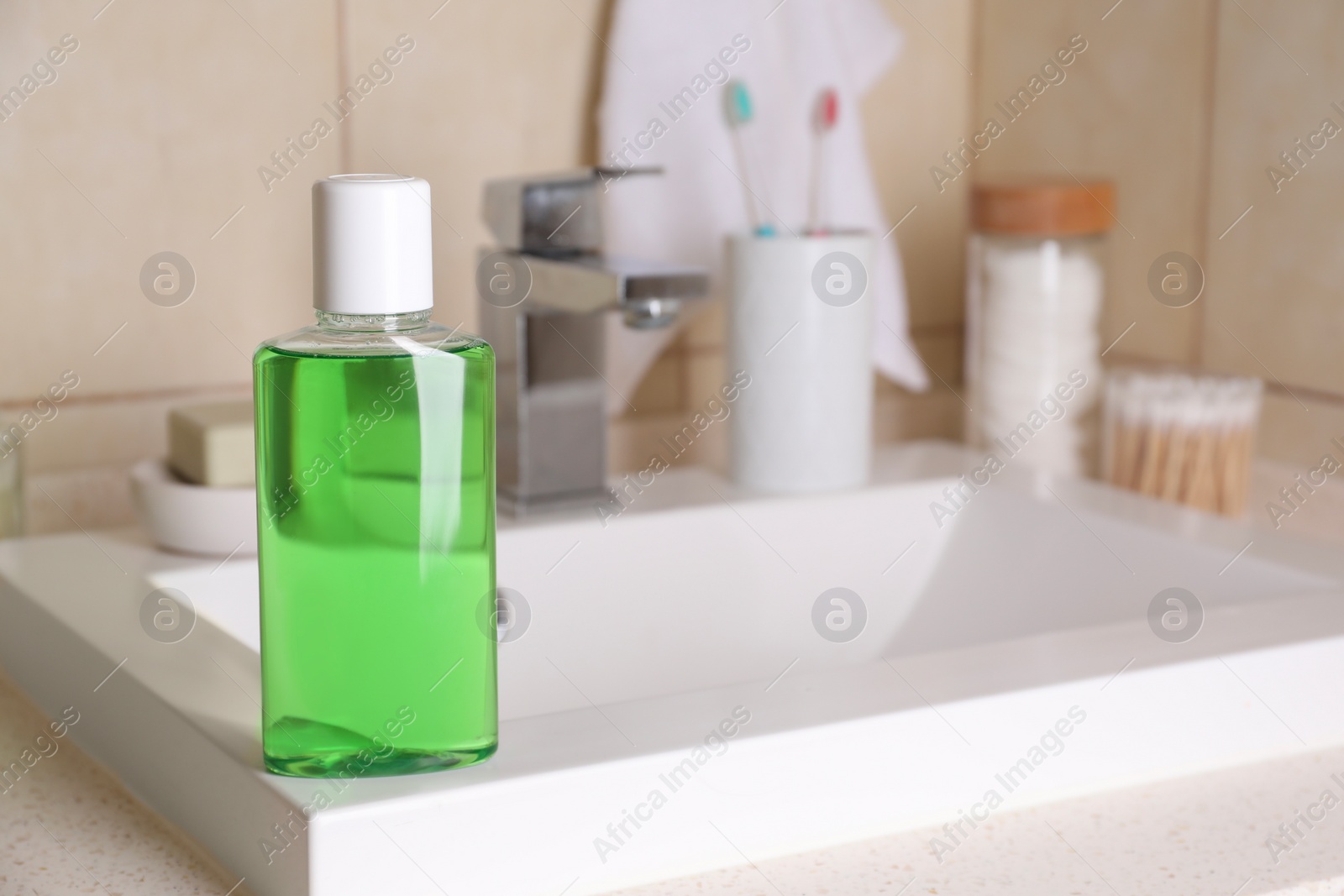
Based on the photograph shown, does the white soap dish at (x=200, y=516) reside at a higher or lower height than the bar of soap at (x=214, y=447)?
lower

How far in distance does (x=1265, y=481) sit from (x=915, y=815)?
506 mm

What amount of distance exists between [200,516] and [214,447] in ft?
0.11

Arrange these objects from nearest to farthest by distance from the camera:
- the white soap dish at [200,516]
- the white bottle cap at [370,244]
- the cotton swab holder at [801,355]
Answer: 1. the white bottle cap at [370,244]
2. the white soap dish at [200,516]
3. the cotton swab holder at [801,355]

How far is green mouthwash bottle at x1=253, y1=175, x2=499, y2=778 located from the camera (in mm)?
404

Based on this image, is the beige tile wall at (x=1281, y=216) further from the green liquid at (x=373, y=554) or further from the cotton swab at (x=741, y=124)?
the green liquid at (x=373, y=554)

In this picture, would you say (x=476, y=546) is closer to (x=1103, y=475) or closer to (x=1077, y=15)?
(x=1103, y=475)

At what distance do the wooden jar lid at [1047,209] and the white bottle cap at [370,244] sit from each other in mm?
542

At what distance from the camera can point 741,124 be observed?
2.77ft

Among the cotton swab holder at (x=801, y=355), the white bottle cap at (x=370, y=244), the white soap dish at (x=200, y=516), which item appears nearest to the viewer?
the white bottle cap at (x=370, y=244)

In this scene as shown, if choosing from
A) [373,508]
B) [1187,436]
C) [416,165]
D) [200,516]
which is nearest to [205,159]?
[416,165]

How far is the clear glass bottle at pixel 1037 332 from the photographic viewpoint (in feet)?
2.92

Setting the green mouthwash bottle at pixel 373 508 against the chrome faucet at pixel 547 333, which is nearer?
the green mouthwash bottle at pixel 373 508

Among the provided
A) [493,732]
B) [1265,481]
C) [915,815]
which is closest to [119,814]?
[493,732]

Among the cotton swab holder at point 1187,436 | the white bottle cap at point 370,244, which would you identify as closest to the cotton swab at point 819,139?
the cotton swab holder at point 1187,436
